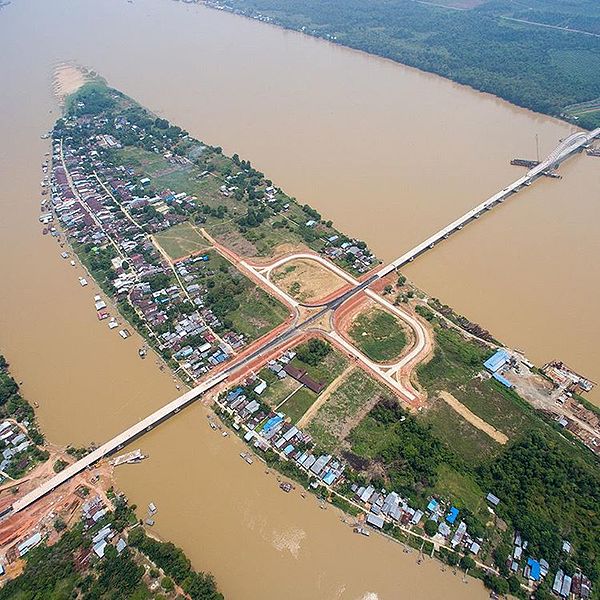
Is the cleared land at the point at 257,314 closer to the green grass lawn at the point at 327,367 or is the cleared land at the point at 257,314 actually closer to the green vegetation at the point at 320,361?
the green vegetation at the point at 320,361

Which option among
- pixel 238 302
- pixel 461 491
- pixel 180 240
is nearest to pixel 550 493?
pixel 461 491

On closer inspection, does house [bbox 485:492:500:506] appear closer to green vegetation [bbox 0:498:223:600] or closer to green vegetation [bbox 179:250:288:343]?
green vegetation [bbox 0:498:223:600]

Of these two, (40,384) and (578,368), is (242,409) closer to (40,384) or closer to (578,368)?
(40,384)

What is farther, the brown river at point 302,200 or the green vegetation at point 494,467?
the brown river at point 302,200

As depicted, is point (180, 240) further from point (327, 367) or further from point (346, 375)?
point (346, 375)

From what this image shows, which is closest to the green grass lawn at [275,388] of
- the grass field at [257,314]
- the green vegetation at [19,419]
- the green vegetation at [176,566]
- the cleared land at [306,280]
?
the grass field at [257,314]

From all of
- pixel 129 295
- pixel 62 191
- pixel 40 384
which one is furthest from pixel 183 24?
pixel 40 384

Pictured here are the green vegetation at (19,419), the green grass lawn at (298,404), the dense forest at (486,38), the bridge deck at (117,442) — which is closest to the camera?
the bridge deck at (117,442)
